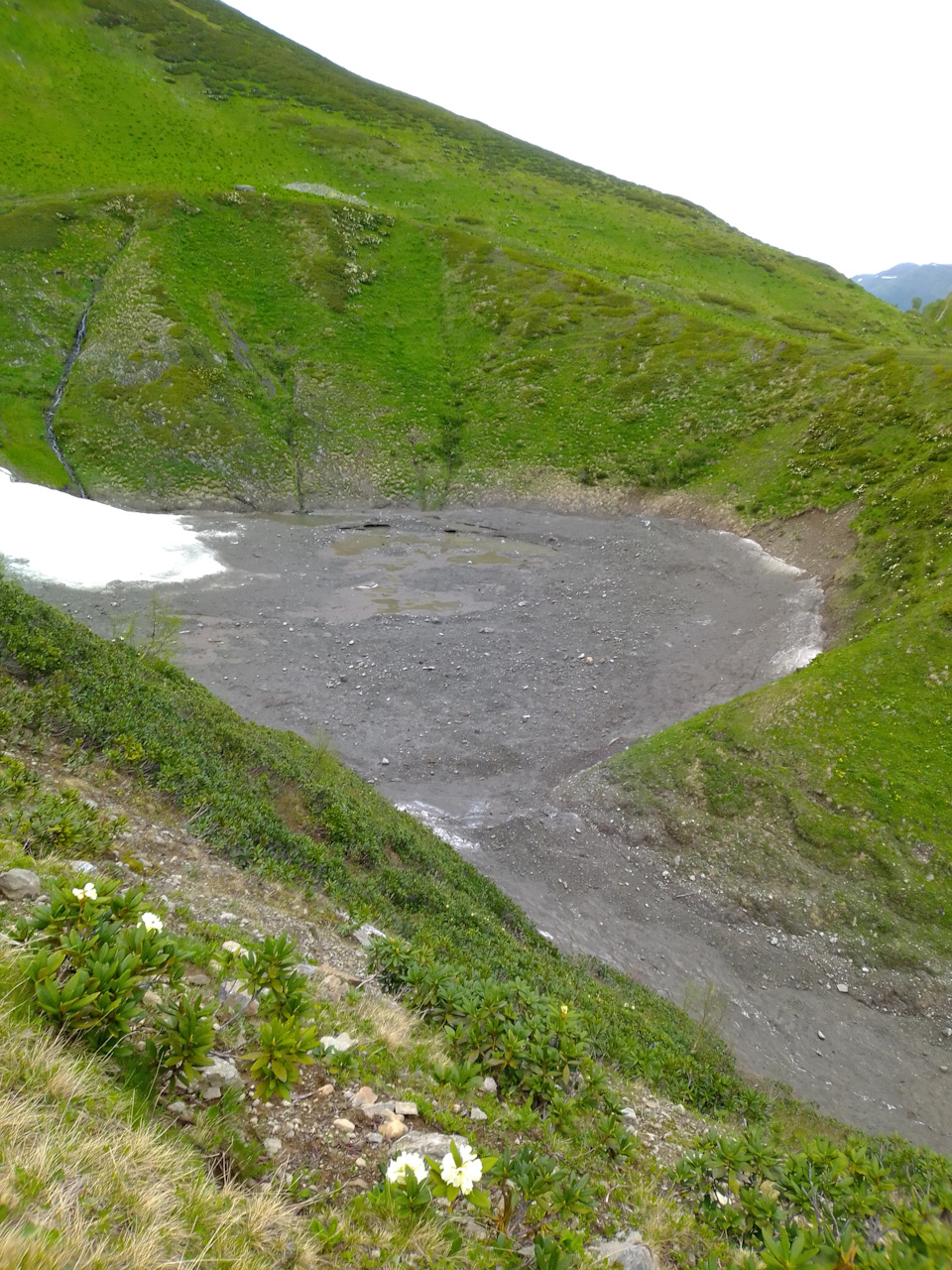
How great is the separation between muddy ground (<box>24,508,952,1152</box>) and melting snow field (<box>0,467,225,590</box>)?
1.69m

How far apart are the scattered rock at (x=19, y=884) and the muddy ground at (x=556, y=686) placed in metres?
14.0

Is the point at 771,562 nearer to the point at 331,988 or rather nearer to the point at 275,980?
the point at 331,988

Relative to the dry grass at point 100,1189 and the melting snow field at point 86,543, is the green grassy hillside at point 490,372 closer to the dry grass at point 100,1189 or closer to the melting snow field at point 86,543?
the melting snow field at point 86,543

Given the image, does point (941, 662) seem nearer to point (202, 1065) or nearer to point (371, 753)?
point (371, 753)

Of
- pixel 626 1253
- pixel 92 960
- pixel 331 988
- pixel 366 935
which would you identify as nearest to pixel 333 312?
pixel 366 935

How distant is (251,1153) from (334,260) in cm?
7710

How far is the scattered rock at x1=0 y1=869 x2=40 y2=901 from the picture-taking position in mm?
4914

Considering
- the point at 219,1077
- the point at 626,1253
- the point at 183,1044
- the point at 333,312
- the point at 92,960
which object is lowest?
the point at 626,1253

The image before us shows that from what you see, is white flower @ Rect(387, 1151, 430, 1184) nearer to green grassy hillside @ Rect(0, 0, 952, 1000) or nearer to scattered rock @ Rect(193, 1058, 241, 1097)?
scattered rock @ Rect(193, 1058, 241, 1097)

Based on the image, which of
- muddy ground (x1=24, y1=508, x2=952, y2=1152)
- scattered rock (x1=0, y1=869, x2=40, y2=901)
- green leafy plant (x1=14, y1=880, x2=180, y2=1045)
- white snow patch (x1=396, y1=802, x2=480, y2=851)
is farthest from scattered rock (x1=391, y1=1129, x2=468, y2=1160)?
white snow patch (x1=396, y1=802, x2=480, y2=851)

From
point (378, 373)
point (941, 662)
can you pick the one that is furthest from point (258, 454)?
point (941, 662)

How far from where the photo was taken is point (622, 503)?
46.4 m

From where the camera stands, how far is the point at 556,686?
27.5 meters

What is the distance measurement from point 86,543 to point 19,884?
36.1 meters
